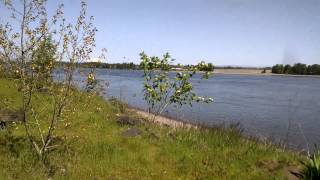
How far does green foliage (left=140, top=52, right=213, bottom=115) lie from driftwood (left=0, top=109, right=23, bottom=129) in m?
5.51

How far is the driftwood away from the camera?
49.7 ft

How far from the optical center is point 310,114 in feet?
121

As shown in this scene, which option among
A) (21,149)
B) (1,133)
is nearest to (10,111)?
(1,133)

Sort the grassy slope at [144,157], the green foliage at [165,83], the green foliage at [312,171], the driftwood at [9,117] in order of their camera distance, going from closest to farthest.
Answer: the green foliage at [312,171]
the grassy slope at [144,157]
the driftwood at [9,117]
the green foliage at [165,83]

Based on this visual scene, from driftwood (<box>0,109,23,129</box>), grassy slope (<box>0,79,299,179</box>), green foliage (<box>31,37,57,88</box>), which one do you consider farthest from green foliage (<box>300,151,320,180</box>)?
driftwood (<box>0,109,23,129</box>)

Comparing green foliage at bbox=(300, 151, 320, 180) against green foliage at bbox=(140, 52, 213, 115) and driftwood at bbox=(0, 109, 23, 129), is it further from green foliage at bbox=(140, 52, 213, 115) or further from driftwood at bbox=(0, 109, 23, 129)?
driftwood at bbox=(0, 109, 23, 129)

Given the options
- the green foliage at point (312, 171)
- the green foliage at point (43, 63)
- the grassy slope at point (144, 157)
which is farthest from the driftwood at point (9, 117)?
the green foliage at point (312, 171)

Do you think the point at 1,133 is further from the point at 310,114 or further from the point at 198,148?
the point at 310,114

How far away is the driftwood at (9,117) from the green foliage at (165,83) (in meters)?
5.51

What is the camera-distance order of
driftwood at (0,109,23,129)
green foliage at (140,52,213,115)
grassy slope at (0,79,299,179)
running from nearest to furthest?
grassy slope at (0,79,299,179)
driftwood at (0,109,23,129)
green foliage at (140,52,213,115)

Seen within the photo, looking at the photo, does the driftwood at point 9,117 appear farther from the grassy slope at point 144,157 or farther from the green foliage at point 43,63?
the green foliage at point 43,63

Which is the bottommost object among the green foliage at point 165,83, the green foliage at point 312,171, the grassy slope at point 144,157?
the grassy slope at point 144,157

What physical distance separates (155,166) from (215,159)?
1.95 meters

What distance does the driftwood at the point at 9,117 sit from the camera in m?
15.2
